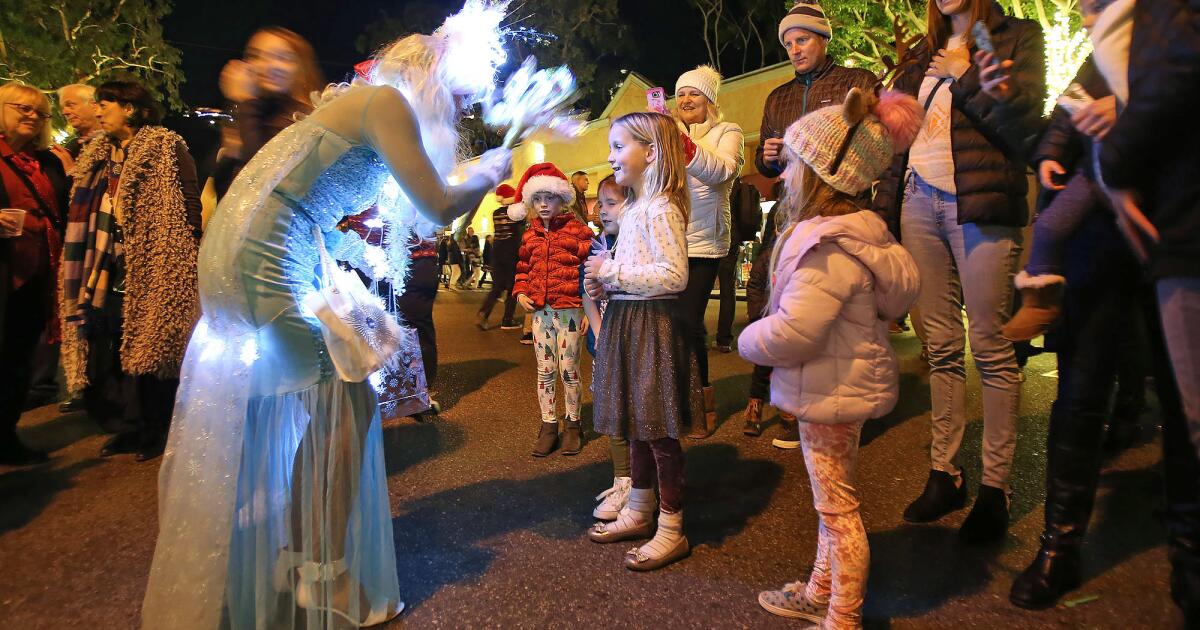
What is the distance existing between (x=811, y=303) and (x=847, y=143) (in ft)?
1.86

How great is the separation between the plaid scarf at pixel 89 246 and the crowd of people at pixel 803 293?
1322 millimetres

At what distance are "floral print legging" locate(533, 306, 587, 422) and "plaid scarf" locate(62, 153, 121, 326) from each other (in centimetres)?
260

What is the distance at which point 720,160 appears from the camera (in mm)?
3639

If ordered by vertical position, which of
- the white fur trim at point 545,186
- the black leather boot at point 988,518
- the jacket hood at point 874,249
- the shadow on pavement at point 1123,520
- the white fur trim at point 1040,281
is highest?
the white fur trim at point 545,186

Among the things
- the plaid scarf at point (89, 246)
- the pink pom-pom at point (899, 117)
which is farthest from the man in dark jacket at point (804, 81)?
the plaid scarf at point (89, 246)

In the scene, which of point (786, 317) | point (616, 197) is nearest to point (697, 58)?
point (616, 197)

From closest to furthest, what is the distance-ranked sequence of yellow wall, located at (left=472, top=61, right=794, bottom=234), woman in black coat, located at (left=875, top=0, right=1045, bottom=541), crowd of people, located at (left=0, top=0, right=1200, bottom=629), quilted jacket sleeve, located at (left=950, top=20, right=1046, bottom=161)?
1. crowd of people, located at (left=0, top=0, right=1200, bottom=629)
2. quilted jacket sleeve, located at (left=950, top=20, right=1046, bottom=161)
3. woman in black coat, located at (left=875, top=0, right=1045, bottom=541)
4. yellow wall, located at (left=472, top=61, right=794, bottom=234)

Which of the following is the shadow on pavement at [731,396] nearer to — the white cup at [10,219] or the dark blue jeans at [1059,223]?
the dark blue jeans at [1059,223]

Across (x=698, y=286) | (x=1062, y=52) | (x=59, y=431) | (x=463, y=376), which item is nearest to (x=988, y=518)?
(x=698, y=286)

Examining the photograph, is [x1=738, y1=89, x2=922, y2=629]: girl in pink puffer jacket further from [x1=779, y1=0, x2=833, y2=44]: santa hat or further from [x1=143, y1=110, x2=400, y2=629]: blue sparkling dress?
[x1=779, y1=0, x2=833, y2=44]: santa hat

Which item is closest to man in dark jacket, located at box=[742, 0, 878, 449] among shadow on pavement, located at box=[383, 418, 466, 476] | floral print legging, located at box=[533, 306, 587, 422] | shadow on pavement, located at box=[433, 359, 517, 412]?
floral print legging, located at box=[533, 306, 587, 422]

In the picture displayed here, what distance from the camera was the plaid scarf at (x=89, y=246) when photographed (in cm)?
384

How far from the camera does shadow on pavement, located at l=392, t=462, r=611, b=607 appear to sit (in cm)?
260

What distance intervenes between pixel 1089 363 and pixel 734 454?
2.02m
